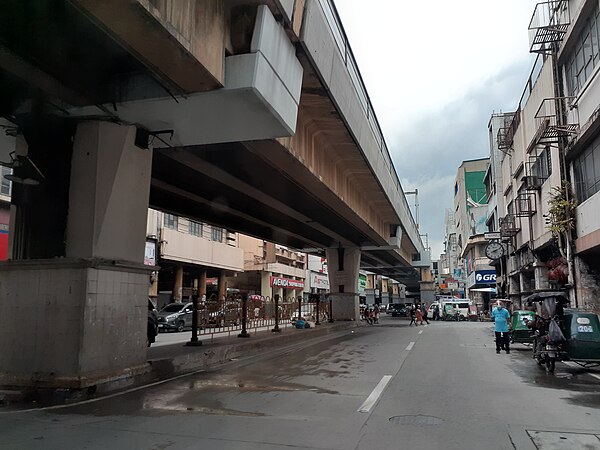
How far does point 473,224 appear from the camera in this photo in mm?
70938

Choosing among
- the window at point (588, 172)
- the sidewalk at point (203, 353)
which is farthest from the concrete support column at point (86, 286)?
the window at point (588, 172)

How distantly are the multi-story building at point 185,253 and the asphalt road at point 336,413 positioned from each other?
73.0 ft

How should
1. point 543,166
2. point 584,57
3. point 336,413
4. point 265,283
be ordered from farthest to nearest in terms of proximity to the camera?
point 265,283 < point 543,166 < point 584,57 < point 336,413

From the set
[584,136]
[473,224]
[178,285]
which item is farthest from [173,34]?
[473,224]

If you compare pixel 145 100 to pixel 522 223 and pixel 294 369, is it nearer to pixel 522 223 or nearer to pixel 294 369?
pixel 294 369

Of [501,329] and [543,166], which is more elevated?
[543,166]

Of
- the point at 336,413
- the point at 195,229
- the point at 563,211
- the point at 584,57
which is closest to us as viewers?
the point at 336,413

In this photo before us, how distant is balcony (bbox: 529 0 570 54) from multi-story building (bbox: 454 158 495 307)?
36.5 m

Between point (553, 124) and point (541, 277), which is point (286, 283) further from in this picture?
point (553, 124)

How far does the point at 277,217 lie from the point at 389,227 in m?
11.3

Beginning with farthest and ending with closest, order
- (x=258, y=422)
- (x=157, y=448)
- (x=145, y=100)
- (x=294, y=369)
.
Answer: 1. (x=294, y=369)
2. (x=145, y=100)
3. (x=258, y=422)
4. (x=157, y=448)

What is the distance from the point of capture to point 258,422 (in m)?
6.94

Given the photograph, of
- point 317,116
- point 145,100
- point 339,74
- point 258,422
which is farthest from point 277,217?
point 258,422

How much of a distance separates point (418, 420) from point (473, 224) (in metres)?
67.6
